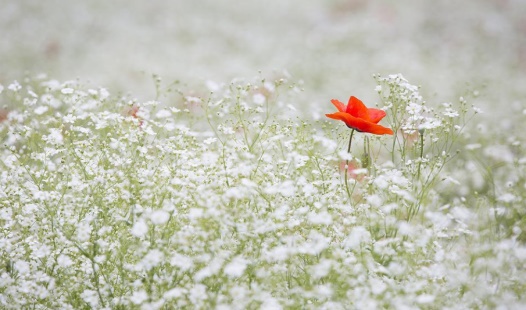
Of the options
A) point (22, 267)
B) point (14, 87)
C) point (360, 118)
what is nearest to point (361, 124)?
point (360, 118)

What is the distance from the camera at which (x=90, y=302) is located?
8.11ft

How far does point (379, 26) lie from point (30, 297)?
9552 mm

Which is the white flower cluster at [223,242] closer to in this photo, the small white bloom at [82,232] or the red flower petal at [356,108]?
the small white bloom at [82,232]

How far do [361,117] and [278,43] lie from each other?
8.06 m

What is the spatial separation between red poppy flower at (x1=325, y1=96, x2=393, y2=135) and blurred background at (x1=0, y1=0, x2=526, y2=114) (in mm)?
5006

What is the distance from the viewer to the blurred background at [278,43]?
356 inches

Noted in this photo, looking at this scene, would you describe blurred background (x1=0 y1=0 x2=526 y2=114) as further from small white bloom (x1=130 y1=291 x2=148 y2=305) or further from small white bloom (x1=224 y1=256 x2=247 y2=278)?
small white bloom (x1=130 y1=291 x2=148 y2=305)

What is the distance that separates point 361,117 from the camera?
2.99 metres

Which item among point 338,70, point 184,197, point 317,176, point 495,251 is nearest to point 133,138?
point 184,197

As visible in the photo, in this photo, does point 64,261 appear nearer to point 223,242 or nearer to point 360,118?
point 223,242

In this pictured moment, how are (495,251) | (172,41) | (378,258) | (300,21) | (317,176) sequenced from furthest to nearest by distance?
(300,21) < (172,41) < (317,176) < (378,258) < (495,251)

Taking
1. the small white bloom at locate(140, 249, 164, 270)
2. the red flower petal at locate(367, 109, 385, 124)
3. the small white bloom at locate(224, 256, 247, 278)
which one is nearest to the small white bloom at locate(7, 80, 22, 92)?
the small white bloom at locate(140, 249, 164, 270)

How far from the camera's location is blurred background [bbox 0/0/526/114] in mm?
9031

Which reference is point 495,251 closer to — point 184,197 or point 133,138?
point 184,197
